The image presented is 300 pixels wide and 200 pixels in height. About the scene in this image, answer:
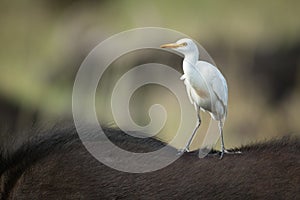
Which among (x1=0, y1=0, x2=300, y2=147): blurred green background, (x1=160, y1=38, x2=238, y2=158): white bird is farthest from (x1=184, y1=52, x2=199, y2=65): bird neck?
(x1=0, y1=0, x2=300, y2=147): blurred green background

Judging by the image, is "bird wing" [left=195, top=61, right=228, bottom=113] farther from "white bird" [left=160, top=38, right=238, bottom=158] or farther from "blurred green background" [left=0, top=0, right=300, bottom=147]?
"blurred green background" [left=0, top=0, right=300, bottom=147]

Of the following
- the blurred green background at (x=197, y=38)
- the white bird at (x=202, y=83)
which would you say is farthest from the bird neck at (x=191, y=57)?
the blurred green background at (x=197, y=38)

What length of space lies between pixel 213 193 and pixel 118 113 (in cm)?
186

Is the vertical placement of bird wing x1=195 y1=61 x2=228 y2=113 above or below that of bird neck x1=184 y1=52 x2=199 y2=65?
below

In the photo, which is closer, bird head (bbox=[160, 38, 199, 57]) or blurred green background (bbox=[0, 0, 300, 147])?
bird head (bbox=[160, 38, 199, 57])

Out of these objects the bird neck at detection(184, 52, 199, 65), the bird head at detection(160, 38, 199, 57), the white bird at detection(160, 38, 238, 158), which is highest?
the bird head at detection(160, 38, 199, 57)

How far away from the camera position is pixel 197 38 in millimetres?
4711

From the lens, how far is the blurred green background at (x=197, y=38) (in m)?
4.77

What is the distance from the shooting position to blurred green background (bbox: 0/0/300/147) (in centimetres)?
477

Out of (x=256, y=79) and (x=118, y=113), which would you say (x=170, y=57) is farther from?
(x=118, y=113)

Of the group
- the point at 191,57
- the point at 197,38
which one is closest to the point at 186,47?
the point at 191,57

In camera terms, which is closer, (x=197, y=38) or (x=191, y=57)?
(x=191, y=57)

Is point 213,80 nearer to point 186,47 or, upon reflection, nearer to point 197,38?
point 186,47

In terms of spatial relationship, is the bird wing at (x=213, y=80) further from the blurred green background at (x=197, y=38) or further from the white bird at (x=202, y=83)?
the blurred green background at (x=197, y=38)
